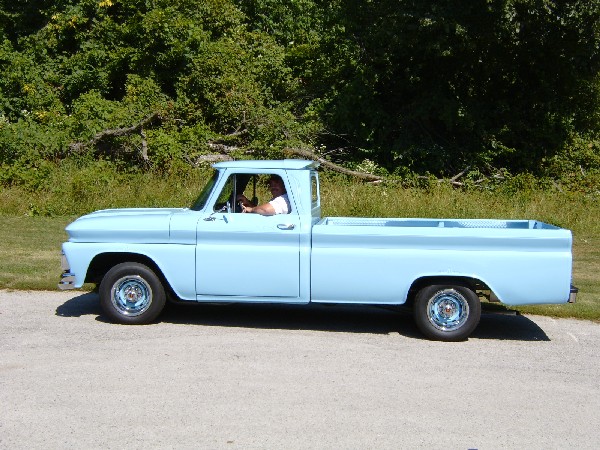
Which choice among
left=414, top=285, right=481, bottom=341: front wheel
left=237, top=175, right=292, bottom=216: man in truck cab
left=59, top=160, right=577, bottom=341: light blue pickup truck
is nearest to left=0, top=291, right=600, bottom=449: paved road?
left=414, top=285, right=481, bottom=341: front wheel

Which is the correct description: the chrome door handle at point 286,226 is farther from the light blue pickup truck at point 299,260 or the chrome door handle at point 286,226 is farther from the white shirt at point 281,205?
the white shirt at point 281,205

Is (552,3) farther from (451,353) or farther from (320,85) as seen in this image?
(451,353)

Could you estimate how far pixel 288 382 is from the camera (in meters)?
7.27

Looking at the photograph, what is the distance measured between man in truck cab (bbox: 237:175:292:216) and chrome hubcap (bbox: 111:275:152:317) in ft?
4.46

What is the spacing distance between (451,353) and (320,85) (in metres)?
14.9

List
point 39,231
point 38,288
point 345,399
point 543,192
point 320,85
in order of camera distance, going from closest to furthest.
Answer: point 345,399
point 38,288
point 39,231
point 543,192
point 320,85

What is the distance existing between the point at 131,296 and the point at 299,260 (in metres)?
1.87

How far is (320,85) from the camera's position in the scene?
22.3 m

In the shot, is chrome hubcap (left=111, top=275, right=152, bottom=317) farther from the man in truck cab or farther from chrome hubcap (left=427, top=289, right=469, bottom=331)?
chrome hubcap (left=427, top=289, right=469, bottom=331)

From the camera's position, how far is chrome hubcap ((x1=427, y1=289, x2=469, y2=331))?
8727 mm

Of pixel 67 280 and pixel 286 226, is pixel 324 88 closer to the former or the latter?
pixel 286 226

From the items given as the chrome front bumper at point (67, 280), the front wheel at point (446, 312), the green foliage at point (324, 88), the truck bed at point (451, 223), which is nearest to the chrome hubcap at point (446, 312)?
the front wheel at point (446, 312)

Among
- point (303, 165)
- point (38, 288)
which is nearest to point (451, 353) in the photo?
point (303, 165)

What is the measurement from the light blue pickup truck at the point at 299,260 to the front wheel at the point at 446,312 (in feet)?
0.03
